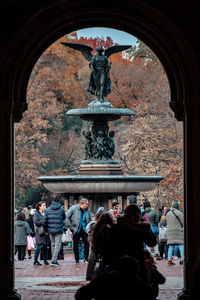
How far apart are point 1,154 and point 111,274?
459cm

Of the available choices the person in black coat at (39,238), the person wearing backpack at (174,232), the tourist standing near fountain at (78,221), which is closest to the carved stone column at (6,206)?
the tourist standing near fountain at (78,221)

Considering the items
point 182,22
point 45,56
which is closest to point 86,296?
point 182,22

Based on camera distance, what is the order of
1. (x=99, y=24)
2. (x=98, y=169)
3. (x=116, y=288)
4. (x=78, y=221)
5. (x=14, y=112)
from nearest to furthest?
(x=116, y=288) → (x=14, y=112) → (x=99, y=24) → (x=78, y=221) → (x=98, y=169)

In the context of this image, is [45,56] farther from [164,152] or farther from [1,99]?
[1,99]

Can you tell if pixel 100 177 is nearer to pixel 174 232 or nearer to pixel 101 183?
pixel 101 183

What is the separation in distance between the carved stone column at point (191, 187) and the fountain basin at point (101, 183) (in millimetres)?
11486

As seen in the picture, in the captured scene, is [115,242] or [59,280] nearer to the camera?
[115,242]

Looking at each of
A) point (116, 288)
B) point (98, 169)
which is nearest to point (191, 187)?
point (116, 288)

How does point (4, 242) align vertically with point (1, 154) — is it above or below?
below

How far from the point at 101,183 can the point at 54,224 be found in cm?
536

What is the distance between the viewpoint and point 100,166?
2566cm

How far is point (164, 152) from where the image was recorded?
1544 inches

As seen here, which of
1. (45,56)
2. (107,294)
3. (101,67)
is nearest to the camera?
(107,294)

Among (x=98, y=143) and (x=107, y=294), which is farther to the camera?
(x=98, y=143)
